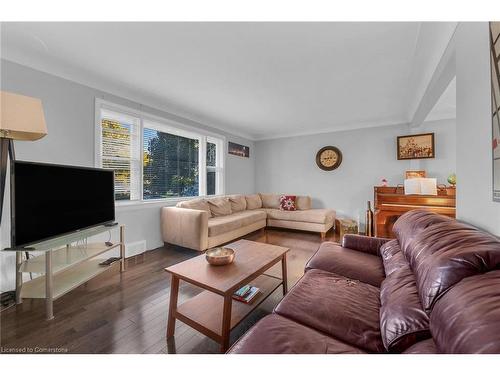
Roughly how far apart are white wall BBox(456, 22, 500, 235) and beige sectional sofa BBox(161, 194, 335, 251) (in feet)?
8.60

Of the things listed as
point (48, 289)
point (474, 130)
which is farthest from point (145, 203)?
point (474, 130)

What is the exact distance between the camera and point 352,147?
4543 millimetres

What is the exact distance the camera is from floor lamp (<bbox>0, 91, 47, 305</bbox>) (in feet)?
5.02

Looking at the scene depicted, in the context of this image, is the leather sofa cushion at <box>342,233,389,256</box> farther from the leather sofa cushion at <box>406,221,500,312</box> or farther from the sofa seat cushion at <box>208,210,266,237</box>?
the sofa seat cushion at <box>208,210,266,237</box>

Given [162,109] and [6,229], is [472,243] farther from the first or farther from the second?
[162,109]

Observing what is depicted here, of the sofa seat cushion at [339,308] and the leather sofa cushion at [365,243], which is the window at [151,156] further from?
the leather sofa cushion at [365,243]

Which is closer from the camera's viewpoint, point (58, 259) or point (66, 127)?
point (58, 259)

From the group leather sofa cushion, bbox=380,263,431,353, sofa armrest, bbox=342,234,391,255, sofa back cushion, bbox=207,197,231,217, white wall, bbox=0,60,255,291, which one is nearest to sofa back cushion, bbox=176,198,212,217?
sofa back cushion, bbox=207,197,231,217

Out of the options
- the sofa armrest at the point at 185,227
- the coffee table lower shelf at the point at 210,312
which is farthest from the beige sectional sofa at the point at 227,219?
the coffee table lower shelf at the point at 210,312

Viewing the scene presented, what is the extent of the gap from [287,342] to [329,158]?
14.7 ft

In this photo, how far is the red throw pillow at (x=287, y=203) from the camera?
4.68 m

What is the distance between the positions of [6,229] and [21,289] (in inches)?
26.3

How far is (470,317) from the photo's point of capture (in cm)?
57
